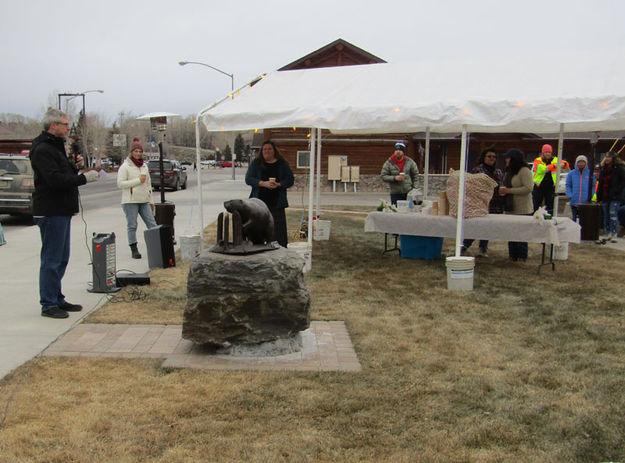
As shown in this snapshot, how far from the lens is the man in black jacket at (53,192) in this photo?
5070 mm

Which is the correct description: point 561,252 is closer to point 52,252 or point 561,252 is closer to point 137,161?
point 137,161

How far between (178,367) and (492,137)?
89.5 ft

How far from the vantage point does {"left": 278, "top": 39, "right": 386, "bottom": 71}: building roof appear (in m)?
26.2

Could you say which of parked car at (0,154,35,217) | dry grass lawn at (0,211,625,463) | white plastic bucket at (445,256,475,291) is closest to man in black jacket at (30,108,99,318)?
dry grass lawn at (0,211,625,463)

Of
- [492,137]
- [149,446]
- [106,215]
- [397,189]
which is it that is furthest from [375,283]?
[492,137]

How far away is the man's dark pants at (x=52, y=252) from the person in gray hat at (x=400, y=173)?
583cm

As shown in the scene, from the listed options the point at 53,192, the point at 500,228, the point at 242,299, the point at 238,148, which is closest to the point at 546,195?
the point at 500,228

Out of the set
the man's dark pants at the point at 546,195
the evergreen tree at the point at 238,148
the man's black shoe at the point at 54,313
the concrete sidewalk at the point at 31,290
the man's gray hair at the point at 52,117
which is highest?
the evergreen tree at the point at 238,148

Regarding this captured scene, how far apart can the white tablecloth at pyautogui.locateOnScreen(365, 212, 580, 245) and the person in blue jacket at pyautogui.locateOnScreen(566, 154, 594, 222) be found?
471 centimetres

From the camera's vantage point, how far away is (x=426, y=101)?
6.83 meters

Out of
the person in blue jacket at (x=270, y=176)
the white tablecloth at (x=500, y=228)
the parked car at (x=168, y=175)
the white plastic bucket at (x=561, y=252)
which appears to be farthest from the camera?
the parked car at (x=168, y=175)

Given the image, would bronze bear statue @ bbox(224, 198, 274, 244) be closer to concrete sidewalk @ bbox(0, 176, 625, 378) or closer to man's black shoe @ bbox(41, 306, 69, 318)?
concrete sidewalk @ bbox(0, 176, 625, 378)

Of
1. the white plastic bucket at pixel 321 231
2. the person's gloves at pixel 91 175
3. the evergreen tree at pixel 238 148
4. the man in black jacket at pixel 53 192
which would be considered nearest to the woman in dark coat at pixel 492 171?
the white plastic bucket at pixel 321 231

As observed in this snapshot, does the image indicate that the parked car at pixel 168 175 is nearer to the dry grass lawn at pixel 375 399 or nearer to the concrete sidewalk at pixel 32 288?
the concrete sidewalk at pixel 32 288
